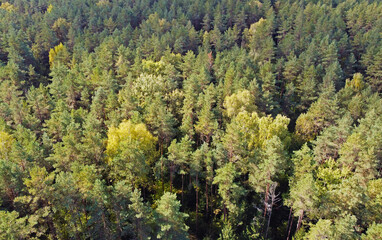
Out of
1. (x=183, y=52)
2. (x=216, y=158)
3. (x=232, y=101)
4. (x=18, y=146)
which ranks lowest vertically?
(x=18, y=146)

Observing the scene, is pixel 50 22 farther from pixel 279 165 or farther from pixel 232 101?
pixel 279 165

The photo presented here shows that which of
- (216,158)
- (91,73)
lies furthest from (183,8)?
(216,158)

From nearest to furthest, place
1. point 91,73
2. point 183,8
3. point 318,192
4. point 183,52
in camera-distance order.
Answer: point 318,192
point 91,73
point 183,52
point 183,8

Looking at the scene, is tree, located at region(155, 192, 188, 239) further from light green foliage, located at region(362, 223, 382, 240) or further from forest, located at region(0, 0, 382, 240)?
light green foliage, located at region(362, 223, 382, 240)

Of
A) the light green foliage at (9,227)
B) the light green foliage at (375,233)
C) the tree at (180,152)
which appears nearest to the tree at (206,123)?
the tree at (180,152)

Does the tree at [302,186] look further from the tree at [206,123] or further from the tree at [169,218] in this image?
the tree at [169,218]

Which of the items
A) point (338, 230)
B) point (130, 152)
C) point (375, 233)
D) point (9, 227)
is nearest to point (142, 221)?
point (130, 152)
